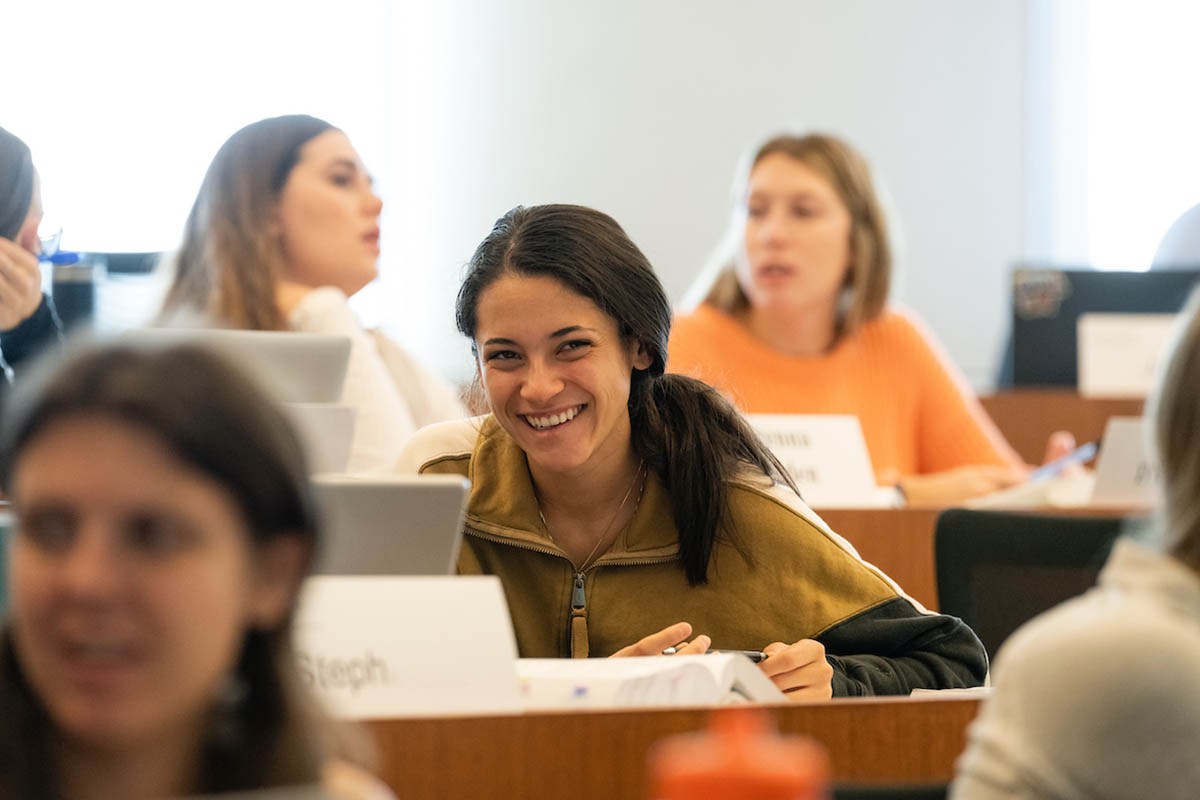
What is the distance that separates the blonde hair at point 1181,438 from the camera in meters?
0.80

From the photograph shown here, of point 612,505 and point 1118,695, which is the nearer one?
point 1118,695

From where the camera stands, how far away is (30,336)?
7.55 ft

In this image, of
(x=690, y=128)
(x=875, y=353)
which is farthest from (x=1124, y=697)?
(x=690, y=128)

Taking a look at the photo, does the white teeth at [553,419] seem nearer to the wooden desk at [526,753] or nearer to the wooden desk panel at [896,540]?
the wooden desk at [526,753]

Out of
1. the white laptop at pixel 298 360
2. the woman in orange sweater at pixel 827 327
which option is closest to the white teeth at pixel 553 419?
the white laptop at pixel 298 360

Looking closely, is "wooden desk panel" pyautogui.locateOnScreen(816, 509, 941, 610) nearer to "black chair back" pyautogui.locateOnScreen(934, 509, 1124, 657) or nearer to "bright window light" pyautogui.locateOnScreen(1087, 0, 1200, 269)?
"black chair back" pyautogui.locateOnScreen(934, 509, 1124, 657)

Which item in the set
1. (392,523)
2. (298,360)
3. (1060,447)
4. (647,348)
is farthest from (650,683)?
(1060,447)

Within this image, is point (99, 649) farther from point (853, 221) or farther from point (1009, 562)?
point (853, 221)

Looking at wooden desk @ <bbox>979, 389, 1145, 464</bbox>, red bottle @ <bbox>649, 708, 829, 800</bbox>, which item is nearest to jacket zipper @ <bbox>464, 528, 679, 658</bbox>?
red bottle @ <bbox>649, 708, 829, 800</bbox>

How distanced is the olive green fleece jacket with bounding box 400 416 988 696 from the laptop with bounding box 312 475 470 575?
46 cm

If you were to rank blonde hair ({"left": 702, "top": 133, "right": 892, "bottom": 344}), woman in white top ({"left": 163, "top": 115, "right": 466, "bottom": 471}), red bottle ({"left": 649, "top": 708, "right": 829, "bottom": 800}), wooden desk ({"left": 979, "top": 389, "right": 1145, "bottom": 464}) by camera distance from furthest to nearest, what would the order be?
1. wooden desk ({"left": 979, "top": 389, "right": 1145, "bottom": 464})
2. blonde hair ({"left": 702, "top": 133, "right": 892, "bottom": 344})
3. woman in white top ({"left": 163, "top": 115, "right": 466, "bottom": 471})
4. red bottle ({"left": 649, "top": 708, "right": 829, "bottom": 800})

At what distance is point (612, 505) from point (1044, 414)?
2.19 m

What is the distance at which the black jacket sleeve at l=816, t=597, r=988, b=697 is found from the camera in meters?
1.60

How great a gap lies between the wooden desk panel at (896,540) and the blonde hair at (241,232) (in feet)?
3.25
